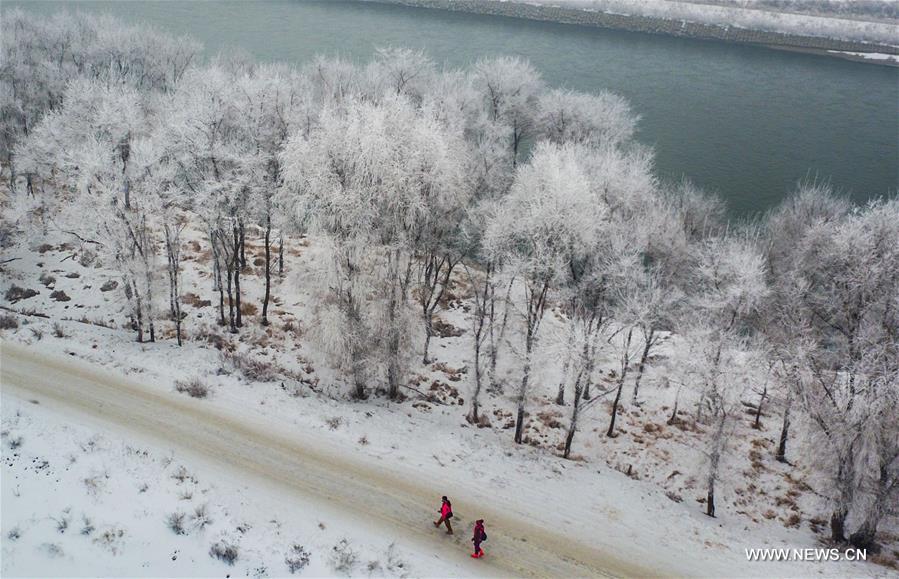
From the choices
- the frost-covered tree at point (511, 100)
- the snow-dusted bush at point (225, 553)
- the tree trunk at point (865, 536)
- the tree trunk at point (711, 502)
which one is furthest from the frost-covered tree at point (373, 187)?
the frost-covered tree at point (511, 100)

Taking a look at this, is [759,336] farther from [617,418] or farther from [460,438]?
[460,438]

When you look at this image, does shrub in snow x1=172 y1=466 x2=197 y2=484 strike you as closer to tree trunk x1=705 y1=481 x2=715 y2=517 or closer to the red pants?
the red pants

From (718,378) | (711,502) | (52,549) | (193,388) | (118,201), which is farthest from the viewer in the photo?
(118,201)

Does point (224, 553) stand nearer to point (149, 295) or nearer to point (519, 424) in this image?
point (519, 424)

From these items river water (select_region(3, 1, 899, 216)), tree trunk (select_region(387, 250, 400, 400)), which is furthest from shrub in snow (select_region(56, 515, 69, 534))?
river water (select_region(3, 1, 899, 216))

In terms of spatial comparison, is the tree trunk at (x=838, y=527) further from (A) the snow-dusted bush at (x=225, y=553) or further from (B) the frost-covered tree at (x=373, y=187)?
(A) the snow-dusted bush at (x=225, y=553)

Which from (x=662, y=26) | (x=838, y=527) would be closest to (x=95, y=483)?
(x=838, y=527)
